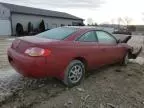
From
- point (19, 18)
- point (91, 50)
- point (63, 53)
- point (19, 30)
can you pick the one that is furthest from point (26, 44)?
point (19, 18)

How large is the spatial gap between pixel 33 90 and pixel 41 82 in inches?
21.7

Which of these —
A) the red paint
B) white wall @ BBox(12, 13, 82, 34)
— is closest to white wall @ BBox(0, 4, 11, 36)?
white wall @ BBox(12, 13, 82, 34)

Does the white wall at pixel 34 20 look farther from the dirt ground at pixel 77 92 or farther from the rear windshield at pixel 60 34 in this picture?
the rear windshield at pixel 60 34

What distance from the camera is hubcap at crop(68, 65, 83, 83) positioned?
14.9ft

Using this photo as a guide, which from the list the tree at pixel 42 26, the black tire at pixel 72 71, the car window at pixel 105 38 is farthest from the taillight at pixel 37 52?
Result: the tree at pixel 42 26

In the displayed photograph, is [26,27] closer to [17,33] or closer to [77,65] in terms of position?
[17,33]

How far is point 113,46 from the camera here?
5.83 meters

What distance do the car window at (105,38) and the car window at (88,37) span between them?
0.72ft

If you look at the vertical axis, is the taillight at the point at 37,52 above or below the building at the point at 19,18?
below

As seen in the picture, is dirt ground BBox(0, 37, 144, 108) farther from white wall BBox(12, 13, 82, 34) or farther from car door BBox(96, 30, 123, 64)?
white wall BBox(12, 13, 82, 34)

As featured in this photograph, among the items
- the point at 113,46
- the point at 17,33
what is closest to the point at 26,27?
the point at 17,33

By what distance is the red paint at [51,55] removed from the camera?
3910 mm

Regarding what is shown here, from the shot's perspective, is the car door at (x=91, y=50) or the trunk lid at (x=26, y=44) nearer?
the trunk lid at (x=26, y=44)

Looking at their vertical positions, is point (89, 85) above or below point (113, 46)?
below
